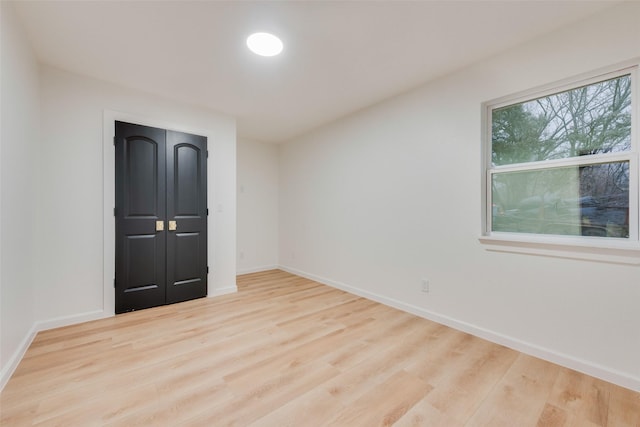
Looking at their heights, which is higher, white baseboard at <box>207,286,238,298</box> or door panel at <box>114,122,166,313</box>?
door panel at <box>114,122,166,313</box>

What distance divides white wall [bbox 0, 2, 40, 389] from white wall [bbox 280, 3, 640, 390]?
3.13 metres

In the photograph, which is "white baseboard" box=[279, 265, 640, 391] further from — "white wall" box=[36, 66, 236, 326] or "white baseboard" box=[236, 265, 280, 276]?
"white wall" box=[36, 66, 236, 326]

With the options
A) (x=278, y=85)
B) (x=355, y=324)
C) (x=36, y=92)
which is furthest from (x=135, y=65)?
(x=355, y=324)

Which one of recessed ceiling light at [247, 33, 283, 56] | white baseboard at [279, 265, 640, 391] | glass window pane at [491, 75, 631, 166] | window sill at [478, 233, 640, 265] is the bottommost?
white baseboard at [279, 265, 640, 391]

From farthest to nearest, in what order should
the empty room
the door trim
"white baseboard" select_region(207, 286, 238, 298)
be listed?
"white baseboard" select_region(207, 286, 238, 298), the door trim, the empty room

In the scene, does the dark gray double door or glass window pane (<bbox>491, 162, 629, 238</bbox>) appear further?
the dark gray double door

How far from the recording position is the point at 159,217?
3002 mm

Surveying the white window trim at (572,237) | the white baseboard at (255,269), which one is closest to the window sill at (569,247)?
the white window trim at (572,237)

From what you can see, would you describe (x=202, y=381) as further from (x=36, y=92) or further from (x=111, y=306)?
(x=36, y=92)

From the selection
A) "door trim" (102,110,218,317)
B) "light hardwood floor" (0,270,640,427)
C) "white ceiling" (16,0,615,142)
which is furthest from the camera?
"door trim" (102,110,218,317)

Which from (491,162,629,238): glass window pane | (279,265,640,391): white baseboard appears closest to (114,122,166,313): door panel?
(279,265,640,391): white baseboard

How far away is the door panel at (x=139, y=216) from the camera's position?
9.12 ft

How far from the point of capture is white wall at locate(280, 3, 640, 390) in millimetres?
1763

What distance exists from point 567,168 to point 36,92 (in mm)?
4485
